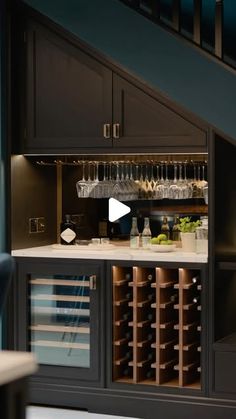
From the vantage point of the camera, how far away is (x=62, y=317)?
5.61 meters

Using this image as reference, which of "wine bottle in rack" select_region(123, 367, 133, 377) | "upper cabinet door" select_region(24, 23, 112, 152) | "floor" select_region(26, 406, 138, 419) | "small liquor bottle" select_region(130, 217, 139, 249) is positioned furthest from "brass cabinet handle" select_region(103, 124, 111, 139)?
"floor" select_region(26, 406, 138, 419)

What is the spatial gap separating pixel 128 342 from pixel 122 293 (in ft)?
1.02

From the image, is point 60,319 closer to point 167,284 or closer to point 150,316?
point 150,316

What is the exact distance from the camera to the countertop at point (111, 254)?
5227 millimetres

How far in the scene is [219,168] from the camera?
5.17 meters

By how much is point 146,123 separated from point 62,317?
4.42 feet

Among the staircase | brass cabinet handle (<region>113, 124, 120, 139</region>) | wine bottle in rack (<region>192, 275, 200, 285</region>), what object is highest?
the staircase

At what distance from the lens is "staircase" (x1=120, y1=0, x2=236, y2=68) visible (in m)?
4.84

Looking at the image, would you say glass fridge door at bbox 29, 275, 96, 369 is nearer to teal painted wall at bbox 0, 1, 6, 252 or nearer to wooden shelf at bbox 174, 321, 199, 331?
teal painted wall at bbox 0, 1, 6, 252

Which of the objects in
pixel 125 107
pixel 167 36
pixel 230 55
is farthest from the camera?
pixel 230 55

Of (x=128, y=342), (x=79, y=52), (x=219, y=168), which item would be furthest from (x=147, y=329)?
(x=79, y=52)

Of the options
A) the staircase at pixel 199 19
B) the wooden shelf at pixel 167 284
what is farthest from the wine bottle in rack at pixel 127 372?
the staircase at pixel 199 19

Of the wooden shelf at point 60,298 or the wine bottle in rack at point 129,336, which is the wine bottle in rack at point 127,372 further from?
the wooden shelf at point 60,298

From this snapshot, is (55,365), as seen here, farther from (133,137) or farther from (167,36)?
(167,36)
